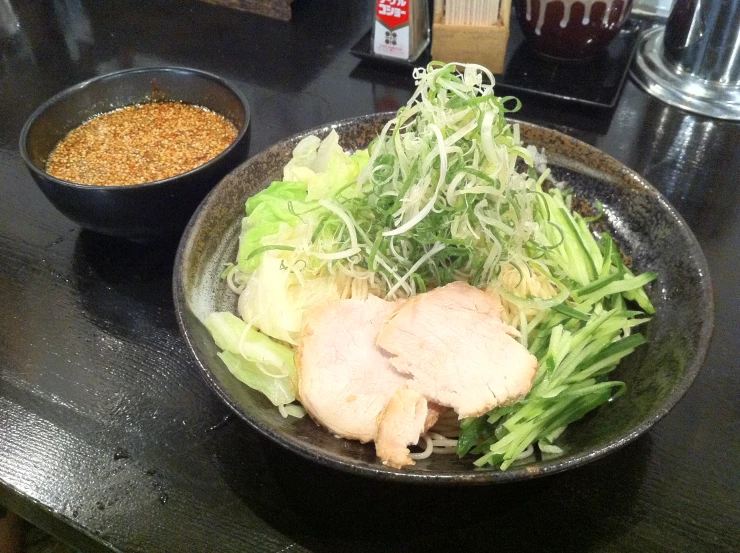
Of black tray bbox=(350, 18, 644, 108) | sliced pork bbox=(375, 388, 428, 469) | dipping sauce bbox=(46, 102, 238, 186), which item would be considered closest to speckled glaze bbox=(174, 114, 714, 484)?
sliced pork bbox=(375, 388, 428, 469)

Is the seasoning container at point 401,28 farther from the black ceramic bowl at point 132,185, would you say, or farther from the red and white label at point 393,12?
the black ceramic bowl at point 132,185

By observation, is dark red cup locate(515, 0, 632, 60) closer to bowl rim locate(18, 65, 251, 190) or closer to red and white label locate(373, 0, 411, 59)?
red and white label locate(373, 0, 411, 59)

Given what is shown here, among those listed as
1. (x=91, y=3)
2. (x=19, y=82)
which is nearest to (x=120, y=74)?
(x=19, y=82)

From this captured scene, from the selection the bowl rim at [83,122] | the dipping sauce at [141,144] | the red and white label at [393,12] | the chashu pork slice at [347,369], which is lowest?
the chashu pork slice at [347,369]

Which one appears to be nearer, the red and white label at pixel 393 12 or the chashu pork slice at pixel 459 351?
the chashu pork slice at pixel 459 351

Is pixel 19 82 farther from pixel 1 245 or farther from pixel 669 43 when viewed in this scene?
pixel 669 43

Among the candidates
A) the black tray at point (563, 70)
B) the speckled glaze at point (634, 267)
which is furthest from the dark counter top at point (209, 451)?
the black tray at point (563, 70)
